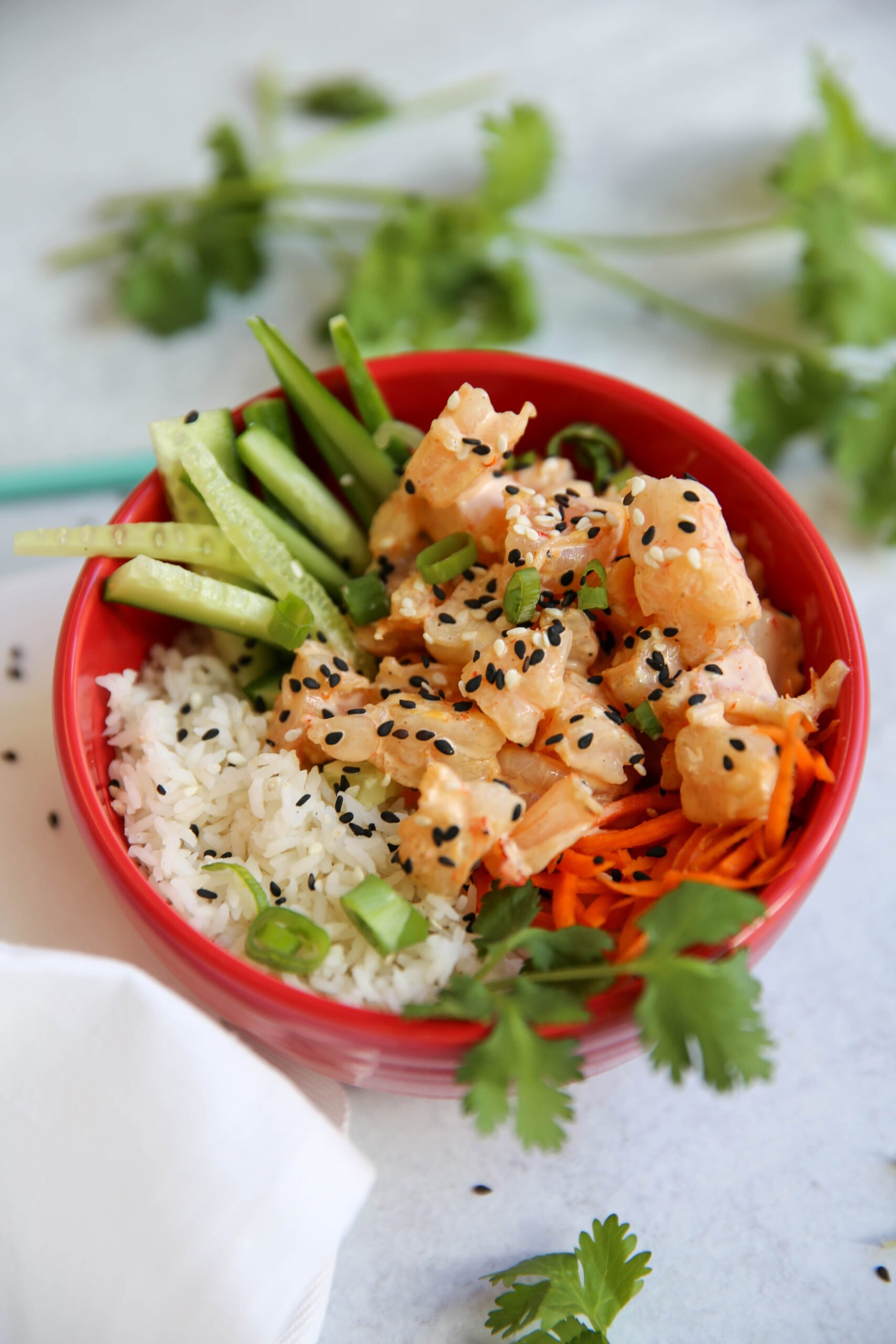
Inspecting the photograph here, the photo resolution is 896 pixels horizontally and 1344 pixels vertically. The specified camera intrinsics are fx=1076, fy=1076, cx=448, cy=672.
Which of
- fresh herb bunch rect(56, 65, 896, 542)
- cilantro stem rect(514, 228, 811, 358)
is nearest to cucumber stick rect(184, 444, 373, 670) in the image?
fresh herb bunch rect(56, 65, 896, 542)

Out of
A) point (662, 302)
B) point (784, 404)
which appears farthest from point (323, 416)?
point (662, 302)

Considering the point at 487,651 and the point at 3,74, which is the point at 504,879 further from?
the point at 3,74

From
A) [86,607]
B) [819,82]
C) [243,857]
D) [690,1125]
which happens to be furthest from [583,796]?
[819,82]

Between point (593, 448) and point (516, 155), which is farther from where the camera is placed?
point (516, 155)

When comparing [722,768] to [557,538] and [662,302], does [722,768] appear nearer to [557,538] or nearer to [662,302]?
[557,538]

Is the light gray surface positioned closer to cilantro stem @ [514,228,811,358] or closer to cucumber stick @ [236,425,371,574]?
cilantro stem @ [514,228,811,358]

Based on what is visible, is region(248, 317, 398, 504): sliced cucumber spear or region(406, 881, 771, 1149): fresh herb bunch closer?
region(406, 881, 771, 1149): fresh herb bunch

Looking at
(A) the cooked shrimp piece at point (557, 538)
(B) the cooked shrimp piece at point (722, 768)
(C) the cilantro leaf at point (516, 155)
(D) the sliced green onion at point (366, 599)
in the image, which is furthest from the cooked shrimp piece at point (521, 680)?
(C) the cilantro leaf at point (516, 155)

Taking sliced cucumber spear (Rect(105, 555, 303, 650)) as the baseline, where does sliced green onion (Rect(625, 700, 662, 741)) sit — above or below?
below
